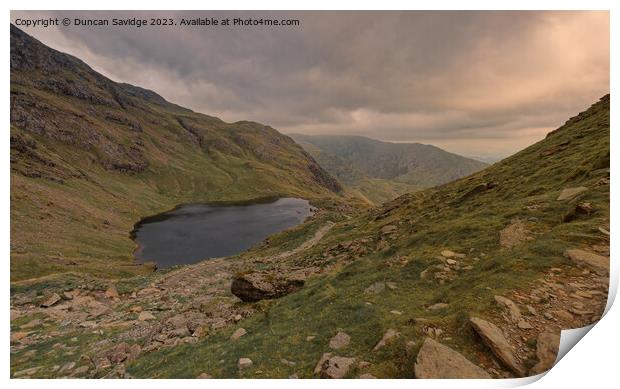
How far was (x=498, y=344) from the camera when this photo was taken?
10.5 m

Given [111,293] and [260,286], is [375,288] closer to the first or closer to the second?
[260,286]

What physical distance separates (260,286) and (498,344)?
49.9 feet

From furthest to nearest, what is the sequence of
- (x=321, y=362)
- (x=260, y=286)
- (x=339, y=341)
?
(x=260, y=286), (x=339, y=341), (x=321, y=362)

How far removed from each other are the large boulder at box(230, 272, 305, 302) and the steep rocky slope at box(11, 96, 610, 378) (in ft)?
0.38

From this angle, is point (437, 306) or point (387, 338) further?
point (437, 306)

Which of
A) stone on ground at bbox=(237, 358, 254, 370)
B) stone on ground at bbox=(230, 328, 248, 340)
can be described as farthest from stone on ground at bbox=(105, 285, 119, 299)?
stone on ground at bbox=(237, 358, 254, 370)

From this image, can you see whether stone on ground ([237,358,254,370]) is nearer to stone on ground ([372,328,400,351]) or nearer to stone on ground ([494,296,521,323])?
stone on ground ([372,328,400,351])

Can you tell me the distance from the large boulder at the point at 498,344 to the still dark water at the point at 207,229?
64.7 m

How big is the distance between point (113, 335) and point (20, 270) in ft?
113

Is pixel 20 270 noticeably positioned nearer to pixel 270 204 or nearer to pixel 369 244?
pixel 369 244

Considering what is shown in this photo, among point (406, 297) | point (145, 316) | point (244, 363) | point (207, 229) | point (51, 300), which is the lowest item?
point (207, 229)

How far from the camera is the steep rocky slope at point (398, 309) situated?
1130 centimetres

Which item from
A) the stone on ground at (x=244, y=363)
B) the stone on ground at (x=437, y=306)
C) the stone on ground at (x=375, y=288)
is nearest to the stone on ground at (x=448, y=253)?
the stone on ground at (x=375, y=288)

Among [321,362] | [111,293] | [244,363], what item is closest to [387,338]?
[321,362]
